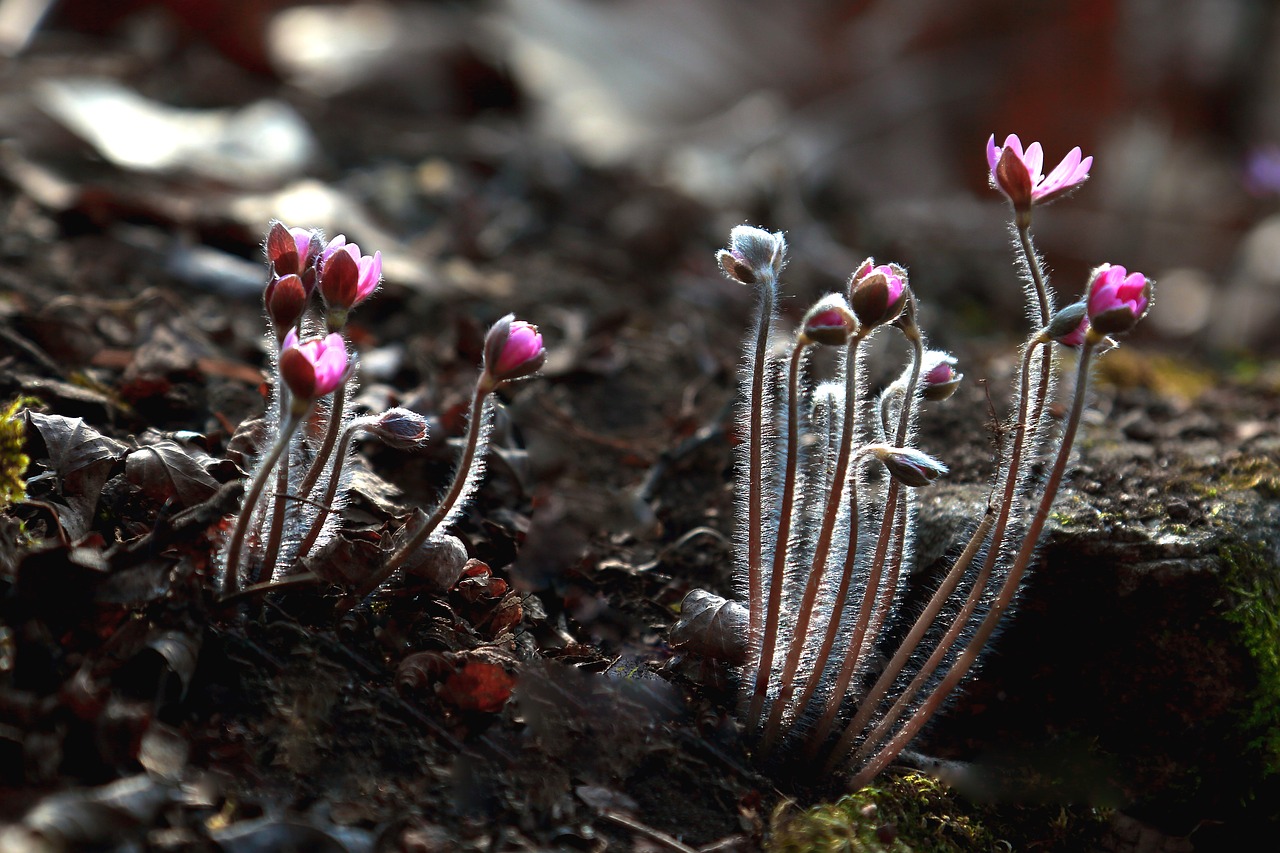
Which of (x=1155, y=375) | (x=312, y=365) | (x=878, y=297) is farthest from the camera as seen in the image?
(x=1155, y=375)

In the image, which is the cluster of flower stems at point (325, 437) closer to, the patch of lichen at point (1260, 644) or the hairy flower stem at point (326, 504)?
the hairy flower stem at point (326, 504)

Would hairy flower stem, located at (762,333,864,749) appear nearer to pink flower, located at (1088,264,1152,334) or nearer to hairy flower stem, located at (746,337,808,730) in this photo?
hairy flower stem, located at (746,337,808,730)

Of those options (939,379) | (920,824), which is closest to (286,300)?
(939,379)

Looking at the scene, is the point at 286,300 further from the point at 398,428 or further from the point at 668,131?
the point at 668,131

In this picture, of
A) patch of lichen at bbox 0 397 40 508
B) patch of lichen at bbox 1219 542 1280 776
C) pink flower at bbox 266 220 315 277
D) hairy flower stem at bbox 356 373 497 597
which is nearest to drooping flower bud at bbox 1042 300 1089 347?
patch of lichen at bbox 1219 542 1280 776

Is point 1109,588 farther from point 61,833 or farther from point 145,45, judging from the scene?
point 145,45

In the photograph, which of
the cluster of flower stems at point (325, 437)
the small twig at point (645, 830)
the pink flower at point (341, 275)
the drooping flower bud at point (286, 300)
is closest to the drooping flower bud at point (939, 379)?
the cluster of flower stems at point (325, 437)
